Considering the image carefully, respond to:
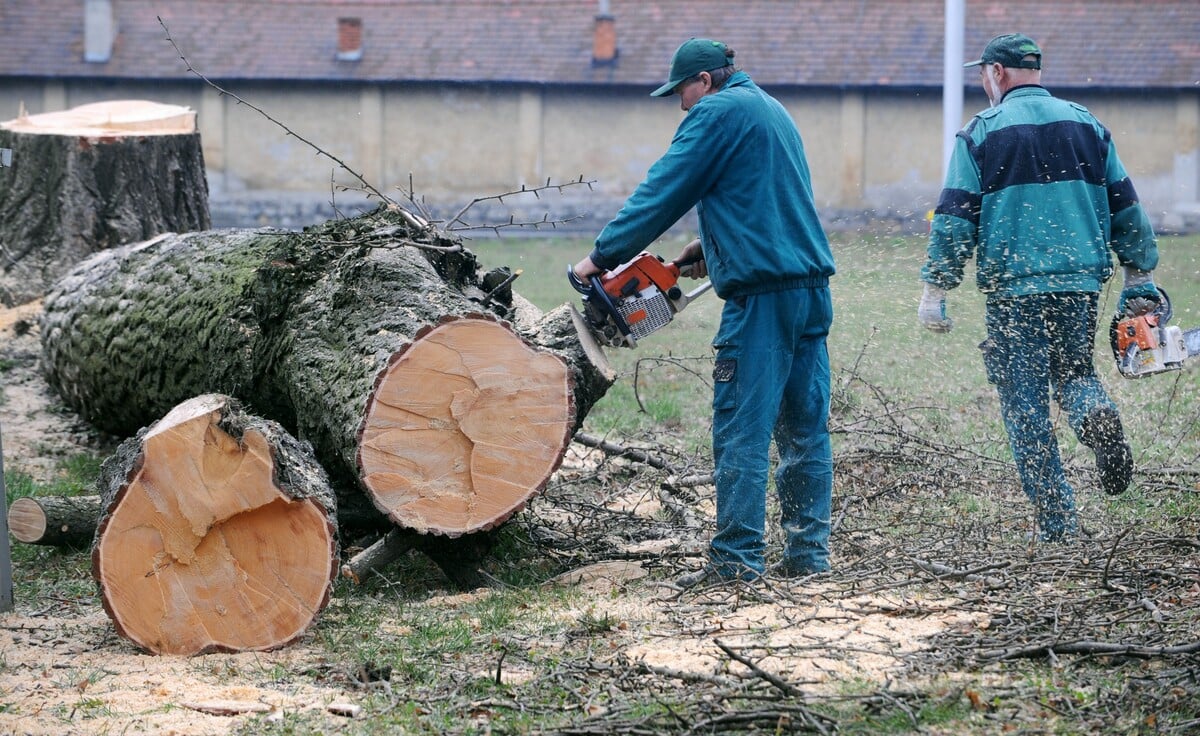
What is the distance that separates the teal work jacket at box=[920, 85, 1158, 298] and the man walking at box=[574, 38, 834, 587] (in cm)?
87

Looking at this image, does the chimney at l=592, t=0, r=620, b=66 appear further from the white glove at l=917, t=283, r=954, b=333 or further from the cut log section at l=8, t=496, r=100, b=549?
the cut log section at l=8, t=496, r=100, b=549

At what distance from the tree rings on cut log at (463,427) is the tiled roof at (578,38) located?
66.9 ft

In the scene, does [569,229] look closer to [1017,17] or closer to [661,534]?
[1017,17]

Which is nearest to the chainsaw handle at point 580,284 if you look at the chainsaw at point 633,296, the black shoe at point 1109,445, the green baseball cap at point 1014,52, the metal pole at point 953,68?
the chainsaw at point 633,296

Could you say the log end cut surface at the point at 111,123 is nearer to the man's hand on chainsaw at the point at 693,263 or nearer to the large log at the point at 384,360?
the large log at the point at 384,360

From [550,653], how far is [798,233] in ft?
5.83

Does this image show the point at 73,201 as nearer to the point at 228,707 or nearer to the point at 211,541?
the point at 211,541

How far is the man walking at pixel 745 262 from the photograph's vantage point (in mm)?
4629

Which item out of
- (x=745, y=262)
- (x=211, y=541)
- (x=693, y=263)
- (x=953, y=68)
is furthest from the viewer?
(x=953, y=68)

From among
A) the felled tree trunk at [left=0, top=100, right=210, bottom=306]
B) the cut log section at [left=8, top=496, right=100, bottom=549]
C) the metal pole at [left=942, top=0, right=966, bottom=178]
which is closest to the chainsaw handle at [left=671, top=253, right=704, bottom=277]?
the cut log section at [left=8, top=496, right=100, bottom=549]

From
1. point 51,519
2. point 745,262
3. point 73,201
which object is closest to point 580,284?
point 745,262

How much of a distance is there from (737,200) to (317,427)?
5.70ft

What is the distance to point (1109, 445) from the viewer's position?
5152mm

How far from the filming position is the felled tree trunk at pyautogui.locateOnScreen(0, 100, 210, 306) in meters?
8.50
